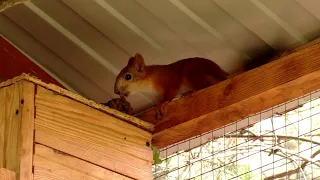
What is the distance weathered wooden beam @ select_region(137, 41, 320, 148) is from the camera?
302cm

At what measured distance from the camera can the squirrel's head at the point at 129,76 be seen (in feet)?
12.1

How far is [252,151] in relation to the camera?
4.85 metres

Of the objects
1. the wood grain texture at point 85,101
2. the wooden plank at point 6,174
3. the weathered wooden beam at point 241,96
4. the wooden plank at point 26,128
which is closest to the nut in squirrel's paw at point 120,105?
the weathered wooden beam at point 241,96

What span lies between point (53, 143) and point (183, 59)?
1.18 metres

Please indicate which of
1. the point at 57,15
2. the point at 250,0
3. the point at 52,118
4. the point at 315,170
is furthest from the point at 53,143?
the point at 315,170

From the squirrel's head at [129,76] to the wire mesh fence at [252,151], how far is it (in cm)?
43

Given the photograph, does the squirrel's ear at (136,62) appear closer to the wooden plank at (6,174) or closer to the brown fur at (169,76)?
the brown fur at (169,76)

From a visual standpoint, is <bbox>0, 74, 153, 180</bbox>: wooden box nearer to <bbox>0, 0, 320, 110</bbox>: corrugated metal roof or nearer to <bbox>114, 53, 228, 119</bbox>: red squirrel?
<bbox>114, 53, 228, 119</bbox>: red squirrel

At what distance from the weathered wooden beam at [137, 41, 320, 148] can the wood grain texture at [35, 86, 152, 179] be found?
0.56ft

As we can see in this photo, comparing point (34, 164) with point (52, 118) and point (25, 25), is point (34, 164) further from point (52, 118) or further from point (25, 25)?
point (25, 25)

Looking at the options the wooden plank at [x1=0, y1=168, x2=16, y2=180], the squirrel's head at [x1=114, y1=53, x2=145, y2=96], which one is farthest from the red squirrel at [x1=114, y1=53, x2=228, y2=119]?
the wooden plank at [x1=0, y1=168, x2=16, y2=180]

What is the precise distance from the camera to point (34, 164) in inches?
104

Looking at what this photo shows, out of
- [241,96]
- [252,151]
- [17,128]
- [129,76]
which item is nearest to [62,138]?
[17,128]

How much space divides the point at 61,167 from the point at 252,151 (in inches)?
92.1
